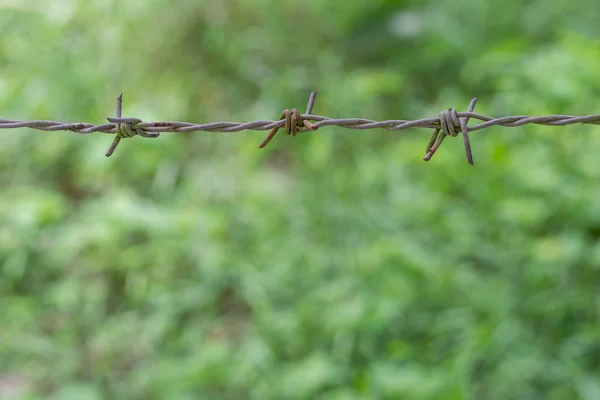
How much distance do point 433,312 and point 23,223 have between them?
2133 millimetres

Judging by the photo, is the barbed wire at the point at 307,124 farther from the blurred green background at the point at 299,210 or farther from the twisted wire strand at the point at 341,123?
the blurred green background at the point at 299,210

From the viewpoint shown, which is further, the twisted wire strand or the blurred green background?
the blurred green background

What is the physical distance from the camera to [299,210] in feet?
10.9

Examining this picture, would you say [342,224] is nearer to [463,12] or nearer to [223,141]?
[223,141]

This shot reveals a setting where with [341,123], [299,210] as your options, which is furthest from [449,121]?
[299,210]

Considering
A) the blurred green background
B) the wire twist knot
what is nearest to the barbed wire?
the wire twist knot

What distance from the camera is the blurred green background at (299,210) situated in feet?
8.50

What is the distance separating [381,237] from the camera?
307cm

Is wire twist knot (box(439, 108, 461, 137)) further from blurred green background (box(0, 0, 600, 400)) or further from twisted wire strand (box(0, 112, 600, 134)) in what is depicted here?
blurred green background (box(0, 0, 600, 400))

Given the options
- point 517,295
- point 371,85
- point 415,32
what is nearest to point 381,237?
point 517,295

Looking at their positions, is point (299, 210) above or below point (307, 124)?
above

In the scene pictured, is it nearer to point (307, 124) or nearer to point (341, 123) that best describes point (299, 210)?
point (341, 123)

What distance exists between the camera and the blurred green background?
259 cm

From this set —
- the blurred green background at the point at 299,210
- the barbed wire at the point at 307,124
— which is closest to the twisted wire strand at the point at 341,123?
the barbed wire at the point at 307,124
